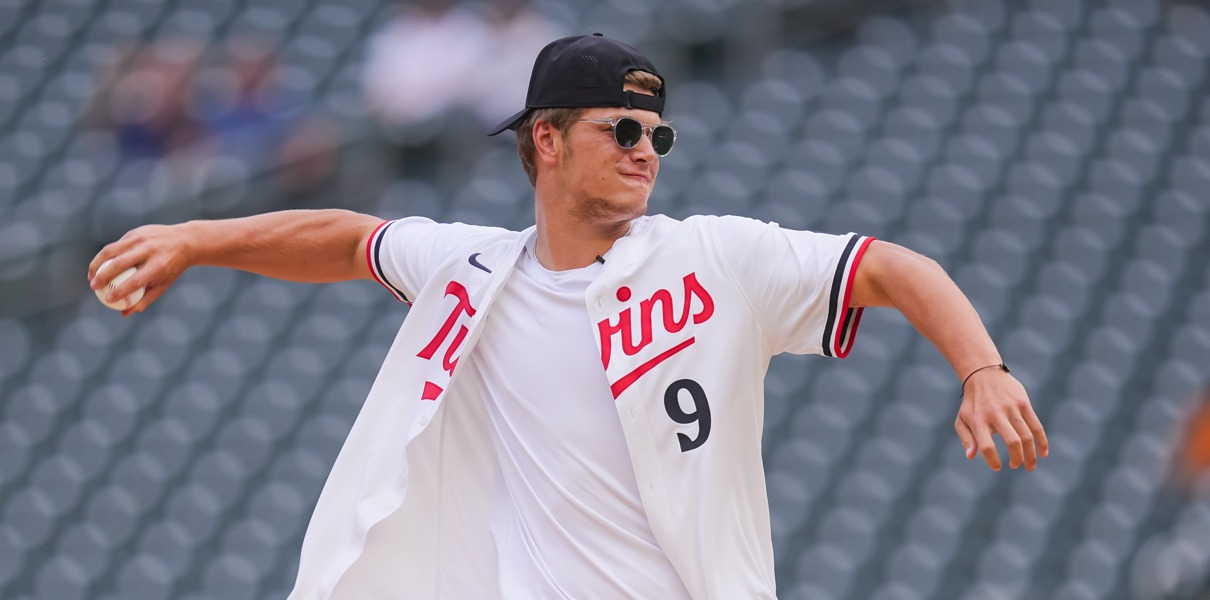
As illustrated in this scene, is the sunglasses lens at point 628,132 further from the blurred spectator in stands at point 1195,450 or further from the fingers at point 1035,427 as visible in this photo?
the blurred spectator in stands at point 1195,450

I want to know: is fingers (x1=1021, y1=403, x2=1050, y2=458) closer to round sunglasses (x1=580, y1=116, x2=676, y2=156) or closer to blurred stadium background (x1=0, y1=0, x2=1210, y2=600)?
round sunglasses (x1=580, y1=116, x2=676, y2=156)

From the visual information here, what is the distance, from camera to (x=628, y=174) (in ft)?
7.36

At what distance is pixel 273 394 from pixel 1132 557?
296 centimetres

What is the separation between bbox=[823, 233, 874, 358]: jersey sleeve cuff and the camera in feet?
6.69

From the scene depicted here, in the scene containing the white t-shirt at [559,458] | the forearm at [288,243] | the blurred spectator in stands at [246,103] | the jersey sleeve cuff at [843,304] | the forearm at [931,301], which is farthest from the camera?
the blurred spectator in stands at [246,103]

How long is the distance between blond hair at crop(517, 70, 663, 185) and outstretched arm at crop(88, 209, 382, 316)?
13.2 inches

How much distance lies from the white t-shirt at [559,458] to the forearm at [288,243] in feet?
1.19

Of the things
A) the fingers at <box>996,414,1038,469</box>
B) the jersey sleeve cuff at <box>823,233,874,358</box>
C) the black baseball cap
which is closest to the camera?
the fingers at <box>996,414,1038,469</box>

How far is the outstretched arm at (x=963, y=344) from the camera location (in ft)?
5.73

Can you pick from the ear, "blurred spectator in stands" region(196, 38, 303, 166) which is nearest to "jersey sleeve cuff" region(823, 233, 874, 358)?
the ear

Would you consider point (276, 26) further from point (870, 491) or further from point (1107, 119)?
A: point (1107, 119)

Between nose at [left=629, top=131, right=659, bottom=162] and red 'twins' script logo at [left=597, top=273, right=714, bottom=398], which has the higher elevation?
nose at [left=629, top=131, right=659, bottom=162]

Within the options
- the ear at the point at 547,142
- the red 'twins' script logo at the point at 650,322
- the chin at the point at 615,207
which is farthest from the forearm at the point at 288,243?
the red 'twins' script logo at the point at 650,322

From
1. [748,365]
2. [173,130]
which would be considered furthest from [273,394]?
[748,365]
